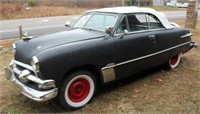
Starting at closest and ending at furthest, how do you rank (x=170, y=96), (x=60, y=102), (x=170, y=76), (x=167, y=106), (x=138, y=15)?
(x=60, y=102)
(x=167, y=106)
(x=170, y=96)
(x=138, y=15)
(x=170, y=76)

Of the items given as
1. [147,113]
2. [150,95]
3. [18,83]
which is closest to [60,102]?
[18,83]

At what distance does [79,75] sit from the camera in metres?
4.23

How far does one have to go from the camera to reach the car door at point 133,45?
4.82m

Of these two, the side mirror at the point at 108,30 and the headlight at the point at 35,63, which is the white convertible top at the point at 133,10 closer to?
the side mirror at the point at 108,30

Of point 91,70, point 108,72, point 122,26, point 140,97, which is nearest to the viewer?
point 91,70

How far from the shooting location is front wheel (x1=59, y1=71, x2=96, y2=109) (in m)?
4.11

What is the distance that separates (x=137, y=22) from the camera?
17.7 feet

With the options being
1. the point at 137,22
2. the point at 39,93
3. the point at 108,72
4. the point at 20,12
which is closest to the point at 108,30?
the point at 108,72

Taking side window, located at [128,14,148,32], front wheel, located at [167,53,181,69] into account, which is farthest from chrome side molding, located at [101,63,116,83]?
front wheel, located at [167,53,181,69]

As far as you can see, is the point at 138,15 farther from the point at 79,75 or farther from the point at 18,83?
the point at 18,83

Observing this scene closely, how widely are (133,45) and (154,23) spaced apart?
114 centimetres

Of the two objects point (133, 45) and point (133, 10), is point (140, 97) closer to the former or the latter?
point (133, 45)

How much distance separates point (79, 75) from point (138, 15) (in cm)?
207

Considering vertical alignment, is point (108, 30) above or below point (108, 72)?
above
